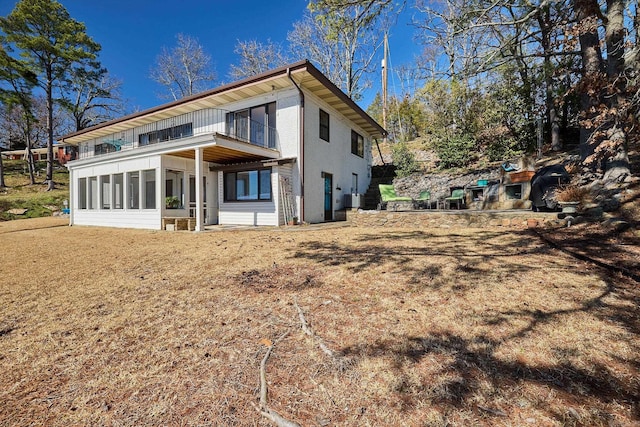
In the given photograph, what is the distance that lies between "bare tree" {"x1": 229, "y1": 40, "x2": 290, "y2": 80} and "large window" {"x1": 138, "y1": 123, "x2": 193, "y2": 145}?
33.0ft

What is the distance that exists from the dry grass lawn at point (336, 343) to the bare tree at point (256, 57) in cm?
2079

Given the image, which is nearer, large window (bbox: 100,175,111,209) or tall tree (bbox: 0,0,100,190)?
large window (bbox: 100,175,111,209)

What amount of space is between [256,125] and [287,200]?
3374 mm

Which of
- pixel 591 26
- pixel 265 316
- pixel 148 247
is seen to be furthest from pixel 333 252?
pixel 591 26

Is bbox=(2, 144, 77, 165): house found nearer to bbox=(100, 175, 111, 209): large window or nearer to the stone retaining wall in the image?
bbox=(100, 175, 111, 209): large window

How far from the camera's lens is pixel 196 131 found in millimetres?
12594

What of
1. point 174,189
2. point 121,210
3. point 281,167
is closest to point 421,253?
point 281,167

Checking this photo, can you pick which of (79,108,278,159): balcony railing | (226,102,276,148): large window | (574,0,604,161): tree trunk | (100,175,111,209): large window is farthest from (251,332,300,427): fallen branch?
(100,175,111,209): large window

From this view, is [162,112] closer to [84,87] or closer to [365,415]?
[365,415]

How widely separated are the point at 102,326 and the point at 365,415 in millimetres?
2503

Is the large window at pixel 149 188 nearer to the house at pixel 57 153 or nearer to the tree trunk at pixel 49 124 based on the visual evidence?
the tree trunk at pixel 49 124

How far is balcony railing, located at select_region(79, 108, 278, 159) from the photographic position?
11.0m

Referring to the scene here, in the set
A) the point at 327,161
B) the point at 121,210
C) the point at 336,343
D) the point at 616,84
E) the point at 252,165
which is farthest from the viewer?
the point at 327,161

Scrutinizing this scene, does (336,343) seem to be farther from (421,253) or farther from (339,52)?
(339,52)
